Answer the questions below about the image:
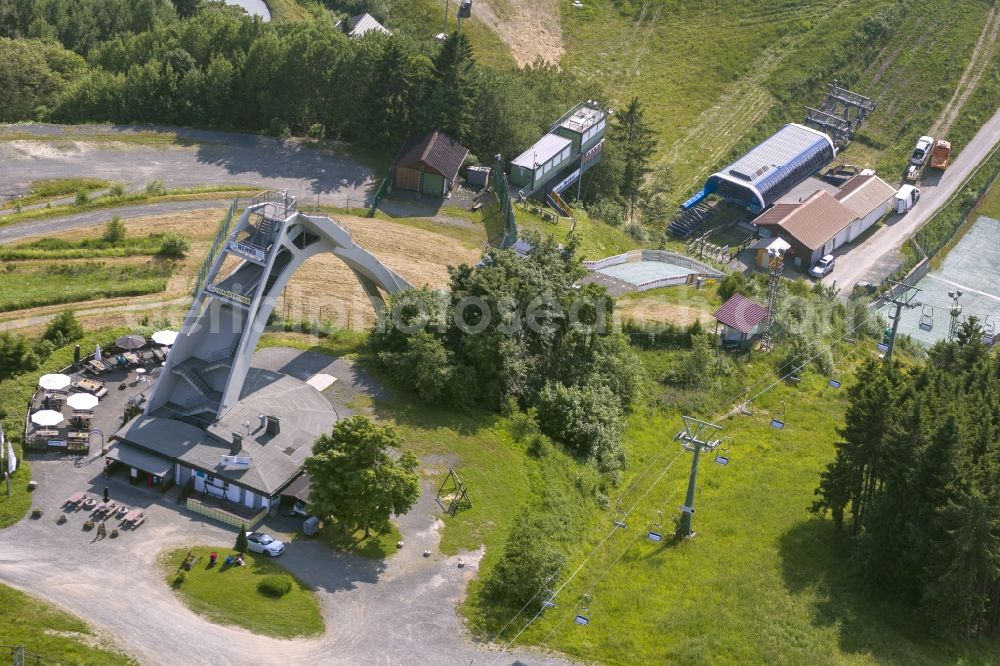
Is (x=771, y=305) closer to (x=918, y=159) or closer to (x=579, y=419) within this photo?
(x=579, y=419)

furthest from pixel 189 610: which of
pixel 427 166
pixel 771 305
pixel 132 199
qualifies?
pixel 427 166

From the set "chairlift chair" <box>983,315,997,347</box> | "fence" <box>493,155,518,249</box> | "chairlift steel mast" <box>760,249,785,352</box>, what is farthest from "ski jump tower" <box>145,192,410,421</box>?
"chairlift chair" <box>983,315,997,347</box>

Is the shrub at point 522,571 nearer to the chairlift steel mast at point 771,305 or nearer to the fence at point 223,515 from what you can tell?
→ the fence at point 223,515

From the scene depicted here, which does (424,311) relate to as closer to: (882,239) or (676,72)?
(882,239)

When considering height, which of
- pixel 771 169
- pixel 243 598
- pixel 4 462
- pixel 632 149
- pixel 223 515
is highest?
pixel 632 149

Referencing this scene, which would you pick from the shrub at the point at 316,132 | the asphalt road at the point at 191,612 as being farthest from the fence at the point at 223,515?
the shrub at the point at 316,132

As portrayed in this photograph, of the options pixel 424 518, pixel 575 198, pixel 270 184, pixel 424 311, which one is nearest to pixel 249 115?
pixel 270 184
